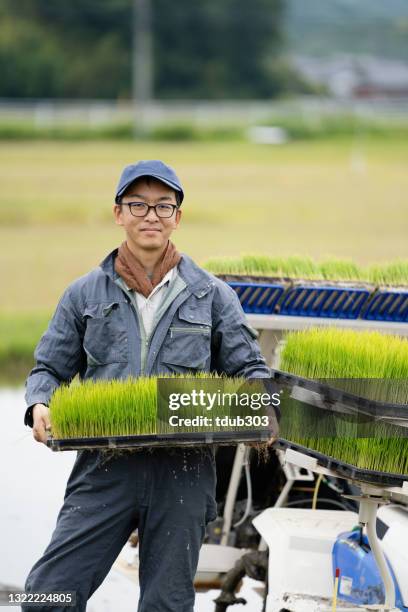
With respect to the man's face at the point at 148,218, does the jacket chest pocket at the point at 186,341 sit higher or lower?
lower

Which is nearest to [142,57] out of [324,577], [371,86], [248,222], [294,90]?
[294,90]

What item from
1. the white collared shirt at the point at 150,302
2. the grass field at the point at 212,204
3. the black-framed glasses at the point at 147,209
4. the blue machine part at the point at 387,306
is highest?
the grass field at the point at 212,204

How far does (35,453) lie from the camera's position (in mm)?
8344

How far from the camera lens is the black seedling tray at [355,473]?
13.0 feet

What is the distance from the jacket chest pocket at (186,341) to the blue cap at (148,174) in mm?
378

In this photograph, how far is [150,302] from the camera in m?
3.91

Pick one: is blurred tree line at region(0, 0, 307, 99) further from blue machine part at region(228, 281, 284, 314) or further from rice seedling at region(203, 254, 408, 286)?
blue machine part at region(228, 281, 284, 314)

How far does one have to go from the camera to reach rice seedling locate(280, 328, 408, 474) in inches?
157

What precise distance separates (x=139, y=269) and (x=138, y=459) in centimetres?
56

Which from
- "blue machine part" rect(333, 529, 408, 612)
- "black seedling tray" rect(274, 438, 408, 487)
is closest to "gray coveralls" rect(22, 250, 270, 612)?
"black seedling tray" rect(274, 438, 408, 487)

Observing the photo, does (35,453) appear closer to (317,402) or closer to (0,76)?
(317,402)

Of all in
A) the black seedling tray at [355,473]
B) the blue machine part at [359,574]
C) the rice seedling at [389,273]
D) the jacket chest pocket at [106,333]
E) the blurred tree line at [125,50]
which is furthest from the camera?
the blurred tree line at [125,50]

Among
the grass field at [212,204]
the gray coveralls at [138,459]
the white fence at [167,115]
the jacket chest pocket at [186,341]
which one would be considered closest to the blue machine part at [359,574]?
the gray coveralls at [138,459]

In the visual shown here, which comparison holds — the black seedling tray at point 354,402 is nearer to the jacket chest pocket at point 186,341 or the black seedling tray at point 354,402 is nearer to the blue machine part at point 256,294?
the jacket chest pocket at point 186,341
